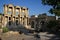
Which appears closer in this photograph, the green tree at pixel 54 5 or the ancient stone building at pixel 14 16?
the green tree at pixel 54 5

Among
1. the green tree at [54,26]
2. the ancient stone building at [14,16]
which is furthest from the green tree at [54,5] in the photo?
the ancient stone building at [14,16]

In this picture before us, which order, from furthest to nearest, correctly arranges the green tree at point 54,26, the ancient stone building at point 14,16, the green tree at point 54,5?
the ancient stone building at point 14,16 → the green tree at point 54,26 → the green tree at point 54,5

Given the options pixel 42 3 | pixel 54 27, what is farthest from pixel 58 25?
pixel 42 3

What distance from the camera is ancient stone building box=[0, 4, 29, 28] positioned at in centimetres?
4716

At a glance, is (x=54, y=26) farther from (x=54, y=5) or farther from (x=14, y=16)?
(x=14, y=16)

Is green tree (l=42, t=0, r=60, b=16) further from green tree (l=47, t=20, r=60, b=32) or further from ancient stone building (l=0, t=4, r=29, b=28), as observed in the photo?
ancient stone building (l=0, t=4, r=29, b=28)

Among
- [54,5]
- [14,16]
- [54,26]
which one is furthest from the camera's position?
[14,16]

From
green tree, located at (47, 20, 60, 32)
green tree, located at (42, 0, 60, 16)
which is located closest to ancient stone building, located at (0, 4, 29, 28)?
green tree, located at (47, 20, 60, 32)

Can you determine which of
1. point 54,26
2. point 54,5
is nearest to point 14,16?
point 54,26

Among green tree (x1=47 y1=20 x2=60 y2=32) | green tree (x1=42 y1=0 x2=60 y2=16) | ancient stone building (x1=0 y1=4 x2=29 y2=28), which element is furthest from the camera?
ancient stone building (x1=0 y1=4 x2=29 y2=28)

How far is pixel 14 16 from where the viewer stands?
160 feet

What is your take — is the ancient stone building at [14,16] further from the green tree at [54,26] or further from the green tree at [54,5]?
the green tree at [54,5]

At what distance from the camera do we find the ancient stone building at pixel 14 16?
47.2 m

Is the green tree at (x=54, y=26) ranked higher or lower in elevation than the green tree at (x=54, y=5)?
lower
